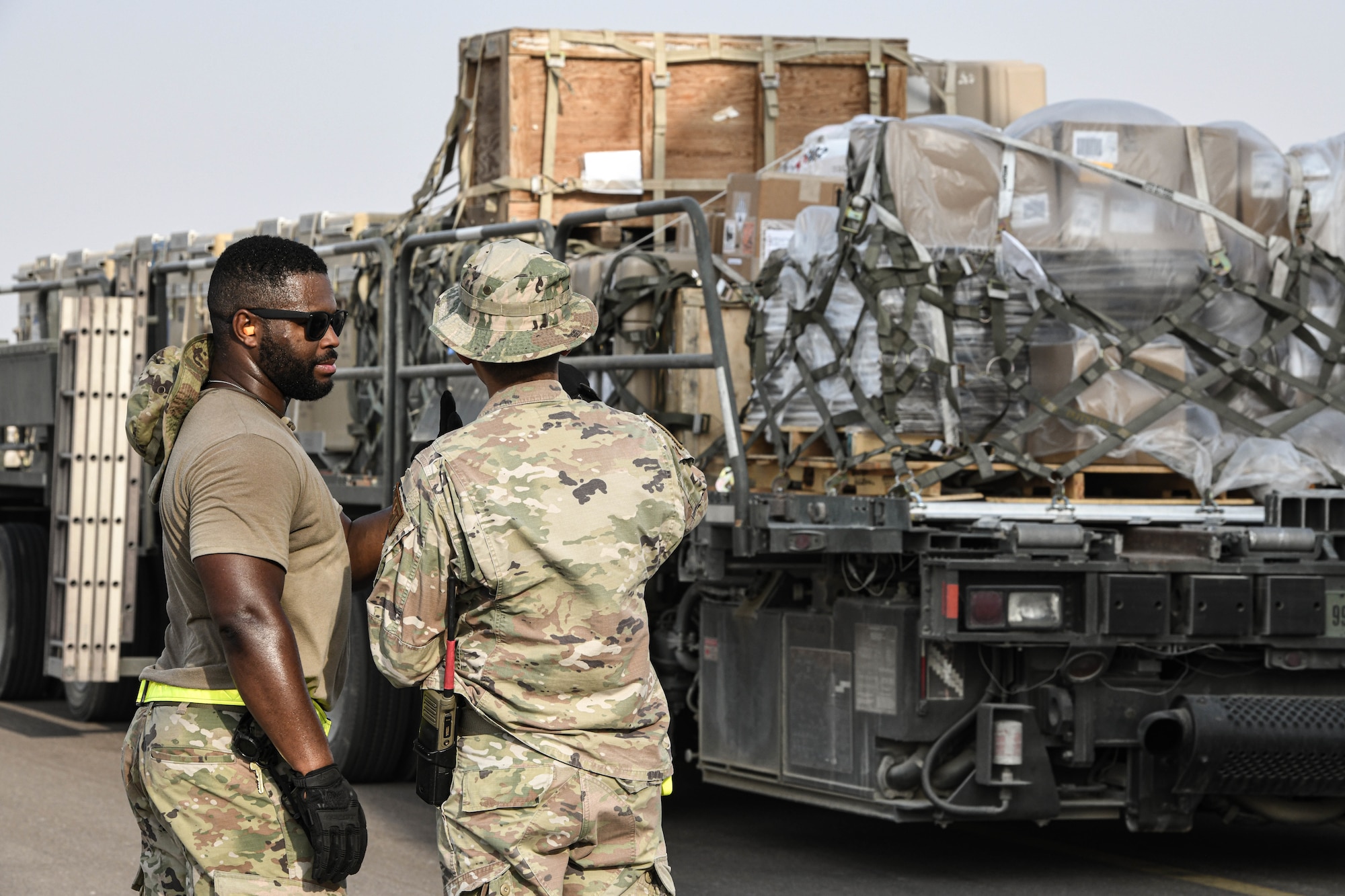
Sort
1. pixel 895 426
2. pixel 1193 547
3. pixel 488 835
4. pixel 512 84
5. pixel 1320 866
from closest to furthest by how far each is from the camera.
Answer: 1. pixel 488 835
2. pixel 1193 547
3. pixel 895 426
4. pixel 1320 866
5. pixel 512 84

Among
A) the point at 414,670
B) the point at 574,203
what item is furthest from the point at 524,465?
the point at 574,203

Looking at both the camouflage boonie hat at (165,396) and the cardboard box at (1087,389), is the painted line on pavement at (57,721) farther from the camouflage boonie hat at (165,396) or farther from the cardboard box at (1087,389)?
the camouflage boonie hat at (165,396)

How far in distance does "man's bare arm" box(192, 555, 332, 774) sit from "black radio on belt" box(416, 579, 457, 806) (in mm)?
191

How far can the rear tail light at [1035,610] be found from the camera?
579 centimetres

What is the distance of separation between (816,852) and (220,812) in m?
4.17

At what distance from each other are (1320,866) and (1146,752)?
1457mm

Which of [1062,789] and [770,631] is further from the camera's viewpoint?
[770,631]

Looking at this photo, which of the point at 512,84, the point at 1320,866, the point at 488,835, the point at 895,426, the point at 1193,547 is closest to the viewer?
the point at 488,835

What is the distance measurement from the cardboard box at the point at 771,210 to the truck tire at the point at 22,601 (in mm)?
6219

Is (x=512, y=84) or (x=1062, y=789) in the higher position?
(x=512, y=84)

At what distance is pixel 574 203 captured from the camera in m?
8.50

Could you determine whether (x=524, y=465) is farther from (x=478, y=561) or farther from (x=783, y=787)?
(x=783, y=787)

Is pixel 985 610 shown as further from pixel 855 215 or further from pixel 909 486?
pixel 855 215

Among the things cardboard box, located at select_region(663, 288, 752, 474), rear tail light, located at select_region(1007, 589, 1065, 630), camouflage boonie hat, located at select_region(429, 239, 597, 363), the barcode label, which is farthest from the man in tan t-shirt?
the barcode label
